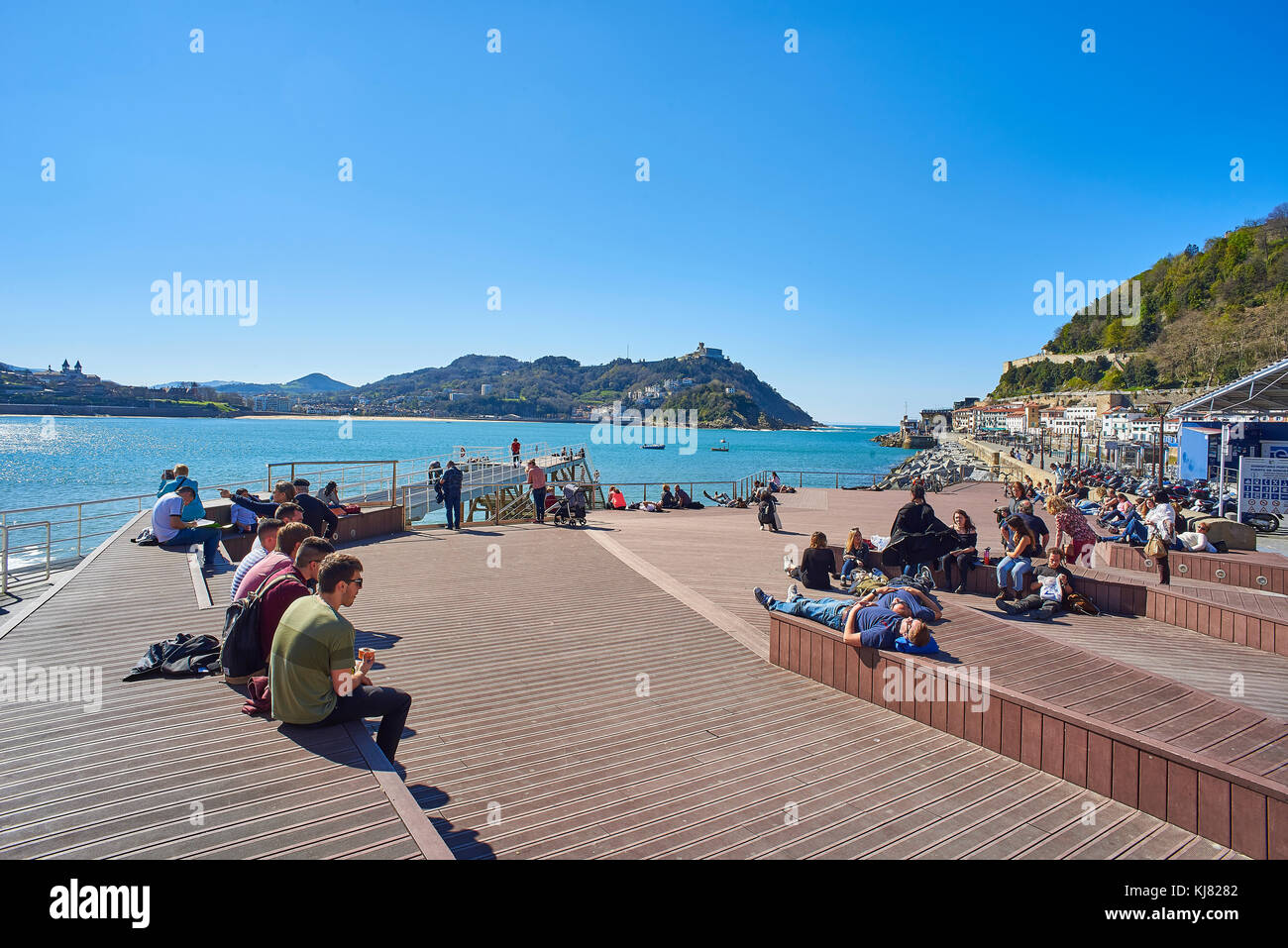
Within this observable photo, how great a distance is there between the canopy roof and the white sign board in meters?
2.37

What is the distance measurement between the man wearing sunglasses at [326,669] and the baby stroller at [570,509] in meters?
12.4

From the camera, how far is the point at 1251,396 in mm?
17594

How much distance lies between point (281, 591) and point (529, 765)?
6.63 ft

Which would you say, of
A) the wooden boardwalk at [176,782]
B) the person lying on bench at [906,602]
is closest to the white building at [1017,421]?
A: the person lying on bench at [906,602]

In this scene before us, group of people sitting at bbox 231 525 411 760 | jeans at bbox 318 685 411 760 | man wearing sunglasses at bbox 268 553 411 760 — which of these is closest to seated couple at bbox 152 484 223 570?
group of people sitting at bbox 231 525 411 760

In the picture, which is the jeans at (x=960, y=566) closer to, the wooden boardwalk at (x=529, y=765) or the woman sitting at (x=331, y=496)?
the wooden boardwalk at (x=529, y=765)

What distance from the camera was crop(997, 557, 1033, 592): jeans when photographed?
8672 millimetres

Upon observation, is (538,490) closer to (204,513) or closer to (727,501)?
(204,513)

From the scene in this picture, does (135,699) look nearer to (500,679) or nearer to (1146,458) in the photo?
(500,679)

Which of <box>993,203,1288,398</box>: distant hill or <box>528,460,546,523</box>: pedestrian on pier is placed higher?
<box>993,203,1288,398</box>: distant hill

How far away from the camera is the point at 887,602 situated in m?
6.61

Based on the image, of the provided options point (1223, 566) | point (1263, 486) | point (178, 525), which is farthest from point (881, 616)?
point (1263, 486)

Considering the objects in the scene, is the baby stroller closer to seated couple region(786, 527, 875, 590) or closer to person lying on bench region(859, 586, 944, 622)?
seated couple region(786, 527, 875, 590)
